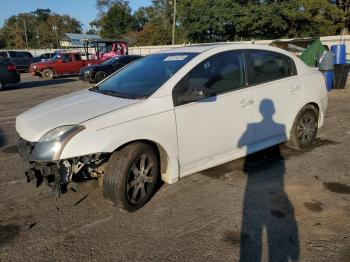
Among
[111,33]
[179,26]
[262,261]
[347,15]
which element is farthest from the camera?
[111,33]

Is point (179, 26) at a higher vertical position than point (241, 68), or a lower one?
higher

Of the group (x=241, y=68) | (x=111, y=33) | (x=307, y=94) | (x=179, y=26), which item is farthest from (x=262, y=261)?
(x=111, y=33)

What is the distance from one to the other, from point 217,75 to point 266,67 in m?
0.96

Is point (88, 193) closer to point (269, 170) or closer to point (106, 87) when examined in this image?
point (106, 87)

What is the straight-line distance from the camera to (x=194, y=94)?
3629 millimetres

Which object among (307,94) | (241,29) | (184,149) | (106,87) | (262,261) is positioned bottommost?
(262,261)

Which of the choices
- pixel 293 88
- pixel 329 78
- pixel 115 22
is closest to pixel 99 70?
pixel 329 78

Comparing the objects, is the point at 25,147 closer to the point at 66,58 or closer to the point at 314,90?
the point at 314,90

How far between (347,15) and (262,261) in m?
46.0

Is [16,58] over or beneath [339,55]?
over

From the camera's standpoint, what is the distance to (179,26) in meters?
51.3

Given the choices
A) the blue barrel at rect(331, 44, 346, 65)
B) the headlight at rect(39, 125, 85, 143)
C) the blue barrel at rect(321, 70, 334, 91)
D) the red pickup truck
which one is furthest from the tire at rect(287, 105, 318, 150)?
the red pickup truck

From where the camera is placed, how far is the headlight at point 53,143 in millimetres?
3049

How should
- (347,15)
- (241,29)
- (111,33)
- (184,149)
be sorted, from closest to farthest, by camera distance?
(184,149) < (347,15) < (241,29) < (111,33)
